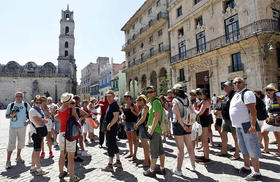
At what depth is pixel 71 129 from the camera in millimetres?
3453

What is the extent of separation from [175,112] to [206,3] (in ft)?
62.3

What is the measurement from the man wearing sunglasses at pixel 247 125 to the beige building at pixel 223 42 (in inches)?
453

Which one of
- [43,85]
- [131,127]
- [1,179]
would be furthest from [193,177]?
[43,85]

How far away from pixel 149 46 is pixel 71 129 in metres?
26.4

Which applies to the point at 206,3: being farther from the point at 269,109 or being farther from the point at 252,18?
the point at 269,109

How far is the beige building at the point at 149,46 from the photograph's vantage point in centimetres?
2498

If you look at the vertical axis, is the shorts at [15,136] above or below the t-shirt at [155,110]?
below

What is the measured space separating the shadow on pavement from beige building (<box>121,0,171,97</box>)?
19.0 m

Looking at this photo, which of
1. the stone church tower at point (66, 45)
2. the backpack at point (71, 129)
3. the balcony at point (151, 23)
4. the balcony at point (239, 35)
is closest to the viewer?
the backpack at point (71, 129)

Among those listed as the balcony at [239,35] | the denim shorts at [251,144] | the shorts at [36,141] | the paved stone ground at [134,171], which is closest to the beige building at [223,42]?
the balcony at [239,35]

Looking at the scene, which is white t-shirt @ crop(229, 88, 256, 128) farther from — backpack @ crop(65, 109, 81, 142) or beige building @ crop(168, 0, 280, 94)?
beige building @ crop(168, 0, 280, 94)

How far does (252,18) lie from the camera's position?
1441 centimetres

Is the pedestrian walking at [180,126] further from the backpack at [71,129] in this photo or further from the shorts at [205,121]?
the backpack at [71,129]

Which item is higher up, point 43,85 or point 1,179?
point 43,85
